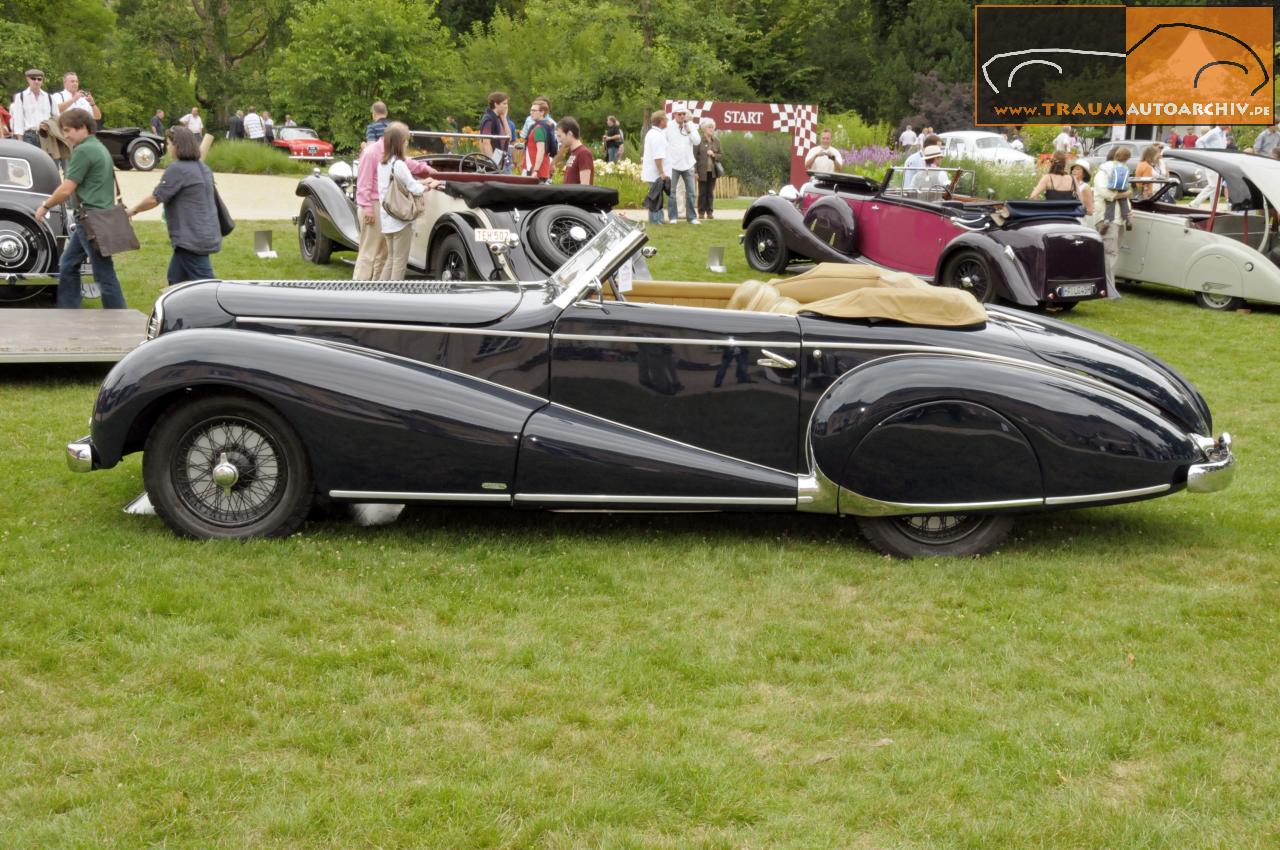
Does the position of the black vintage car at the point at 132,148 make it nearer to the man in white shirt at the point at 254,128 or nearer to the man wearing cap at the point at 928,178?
the man in white shirt at the point at 254,128

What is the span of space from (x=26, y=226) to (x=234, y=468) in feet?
23.6

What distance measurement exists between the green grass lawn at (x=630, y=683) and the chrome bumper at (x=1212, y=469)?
386 millimetres

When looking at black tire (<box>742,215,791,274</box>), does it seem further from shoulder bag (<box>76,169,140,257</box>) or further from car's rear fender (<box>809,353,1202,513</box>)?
car's rear fender (<box>809,353,1202,513</box>)

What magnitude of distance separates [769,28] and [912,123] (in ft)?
32.2

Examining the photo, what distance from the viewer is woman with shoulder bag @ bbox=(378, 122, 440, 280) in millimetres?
11648

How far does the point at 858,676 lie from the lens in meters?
4.73

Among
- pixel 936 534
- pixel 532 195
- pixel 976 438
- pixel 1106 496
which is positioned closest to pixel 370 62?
pixel 532 195

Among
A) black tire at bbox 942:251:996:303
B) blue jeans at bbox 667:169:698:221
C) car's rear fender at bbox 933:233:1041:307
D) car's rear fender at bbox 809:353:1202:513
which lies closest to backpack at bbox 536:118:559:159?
blue jeans at bbox 667:169:698:221

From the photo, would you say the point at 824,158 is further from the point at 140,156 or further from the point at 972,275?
A: the point at 140,156

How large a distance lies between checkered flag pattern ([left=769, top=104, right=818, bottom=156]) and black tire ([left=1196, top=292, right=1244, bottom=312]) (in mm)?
10708

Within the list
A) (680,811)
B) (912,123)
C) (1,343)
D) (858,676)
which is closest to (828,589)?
(858,676)

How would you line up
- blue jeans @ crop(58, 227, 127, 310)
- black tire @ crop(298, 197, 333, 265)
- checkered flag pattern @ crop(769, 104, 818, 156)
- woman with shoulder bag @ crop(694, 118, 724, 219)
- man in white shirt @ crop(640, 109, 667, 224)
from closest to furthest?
blue jeans @ crop(58, 227, 127, 310) → black tire @ crop(298, 197, 333, 265) → man in white shirt @ crop(640, 109, 667, 224) → woman with shoulder bag @ crop(694, 118, 724, 219) → checkered flag pattern @ crop(769, 104, 818, 156)

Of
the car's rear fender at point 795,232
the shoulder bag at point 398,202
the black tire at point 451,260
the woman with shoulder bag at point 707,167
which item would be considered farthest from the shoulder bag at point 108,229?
the woman with shoulder bag at point 707,167

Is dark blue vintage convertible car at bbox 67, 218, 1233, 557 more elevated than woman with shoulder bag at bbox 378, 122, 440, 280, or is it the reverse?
woman with shoulder bag at bbox 378, 122, 440, 280
